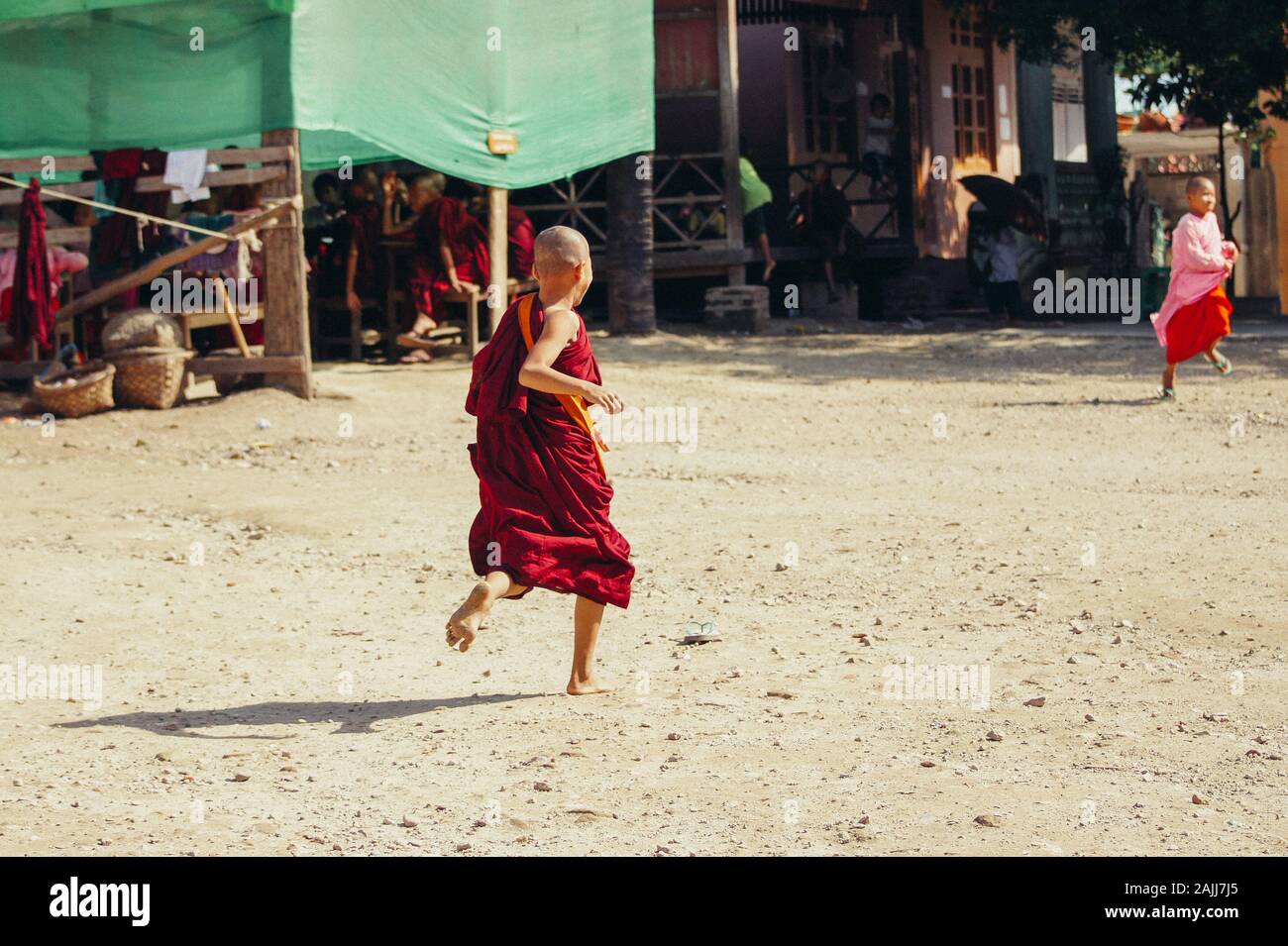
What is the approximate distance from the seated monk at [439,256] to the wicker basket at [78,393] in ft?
10.8

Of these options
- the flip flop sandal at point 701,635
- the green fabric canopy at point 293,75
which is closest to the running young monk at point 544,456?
the flip flop sandal at point 701,635

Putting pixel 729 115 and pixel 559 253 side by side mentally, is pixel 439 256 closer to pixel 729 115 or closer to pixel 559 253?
pixel 729 115

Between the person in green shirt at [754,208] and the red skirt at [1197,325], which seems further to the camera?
the person in green shirt at [754,208]

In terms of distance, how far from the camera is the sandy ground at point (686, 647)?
4.40 metres

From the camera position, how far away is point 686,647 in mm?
6324

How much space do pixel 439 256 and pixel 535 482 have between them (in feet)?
32.1

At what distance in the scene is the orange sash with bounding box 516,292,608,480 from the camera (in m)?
5.38

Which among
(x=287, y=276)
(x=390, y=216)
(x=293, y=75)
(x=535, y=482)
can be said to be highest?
(x=293, y=75)

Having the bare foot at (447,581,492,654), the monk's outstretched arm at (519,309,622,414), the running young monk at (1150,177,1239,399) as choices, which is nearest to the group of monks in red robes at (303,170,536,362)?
the running young monk at (1150,177,1239,399)

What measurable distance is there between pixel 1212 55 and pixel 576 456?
42.4ft

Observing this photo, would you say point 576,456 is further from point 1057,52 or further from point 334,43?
point 1057,52

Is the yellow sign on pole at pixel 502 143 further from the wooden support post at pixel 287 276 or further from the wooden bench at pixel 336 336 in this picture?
the wooden support post at pixel 287 276

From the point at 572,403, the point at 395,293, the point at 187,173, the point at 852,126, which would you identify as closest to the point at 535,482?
the point at 572,403

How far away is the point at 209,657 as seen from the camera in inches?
249
